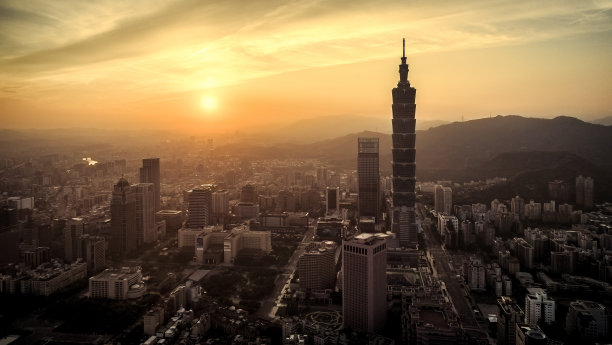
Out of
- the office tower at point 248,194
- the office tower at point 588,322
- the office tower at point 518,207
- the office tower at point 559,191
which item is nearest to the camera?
the office tower at point 588,322

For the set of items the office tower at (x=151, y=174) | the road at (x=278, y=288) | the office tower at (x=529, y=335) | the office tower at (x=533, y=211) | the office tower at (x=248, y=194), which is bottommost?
the road at (x=278, y=288)

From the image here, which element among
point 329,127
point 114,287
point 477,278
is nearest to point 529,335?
point 477,278

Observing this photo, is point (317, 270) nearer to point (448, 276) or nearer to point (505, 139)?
point (448, 276)

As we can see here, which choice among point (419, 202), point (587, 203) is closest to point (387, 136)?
point (419, 202)

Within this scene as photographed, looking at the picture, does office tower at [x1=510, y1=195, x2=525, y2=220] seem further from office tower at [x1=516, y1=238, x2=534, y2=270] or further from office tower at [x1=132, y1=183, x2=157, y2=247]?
office tower at [x1=132, y1=183, x2=157, y2=247]

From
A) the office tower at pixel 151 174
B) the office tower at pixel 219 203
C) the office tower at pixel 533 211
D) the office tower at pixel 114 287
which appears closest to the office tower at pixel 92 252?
the office tower at pixel 114 287

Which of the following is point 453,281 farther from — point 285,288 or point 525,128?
point 525,128

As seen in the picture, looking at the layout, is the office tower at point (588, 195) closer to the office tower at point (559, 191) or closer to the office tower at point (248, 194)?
the office tower at point (559, 191)

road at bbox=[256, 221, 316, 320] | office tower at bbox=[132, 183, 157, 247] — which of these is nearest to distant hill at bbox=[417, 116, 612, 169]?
road at bbox=[256, 221, 316, 320]
